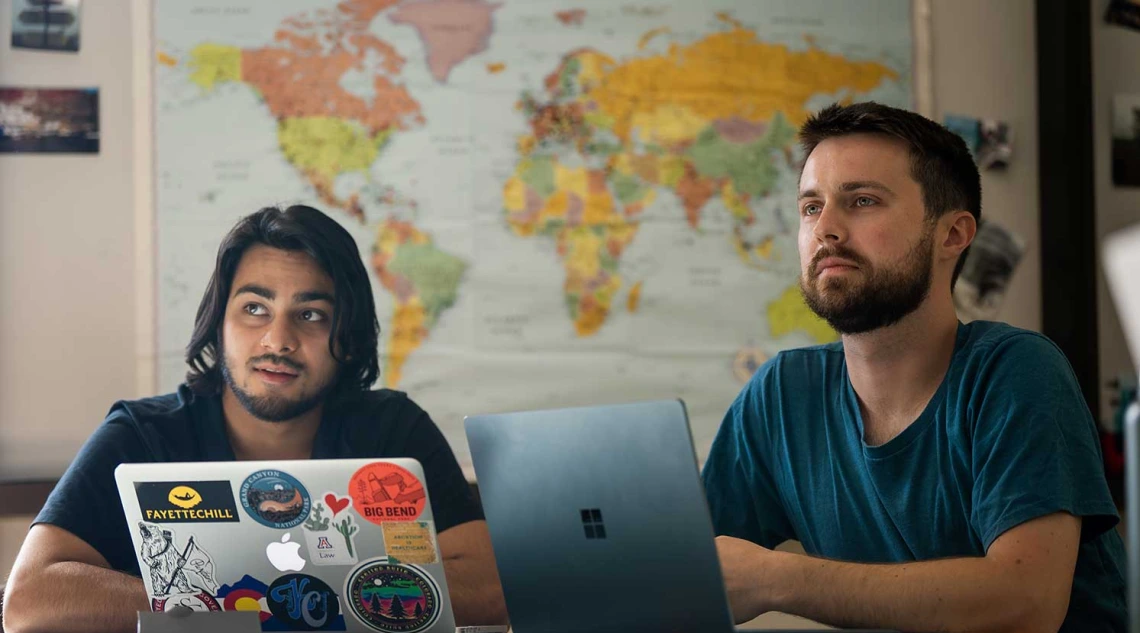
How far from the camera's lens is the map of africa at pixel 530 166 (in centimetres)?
238

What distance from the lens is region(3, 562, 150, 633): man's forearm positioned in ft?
4.62

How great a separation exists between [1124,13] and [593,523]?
2.21 m

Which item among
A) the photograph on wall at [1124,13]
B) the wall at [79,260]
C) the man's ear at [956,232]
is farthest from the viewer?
the photograph on wall at [1124,13]

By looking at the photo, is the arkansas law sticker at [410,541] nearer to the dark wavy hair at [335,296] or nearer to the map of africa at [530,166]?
the dark wavy hair at [335,296]

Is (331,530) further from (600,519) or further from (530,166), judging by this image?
(530,166)

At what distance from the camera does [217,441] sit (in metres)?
1.86

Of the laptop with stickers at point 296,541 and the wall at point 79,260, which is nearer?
the laptop with stickers at point 296,541

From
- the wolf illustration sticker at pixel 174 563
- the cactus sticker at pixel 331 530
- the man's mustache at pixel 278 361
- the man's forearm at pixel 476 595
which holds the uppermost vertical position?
the man's mustache at pixel 278 361

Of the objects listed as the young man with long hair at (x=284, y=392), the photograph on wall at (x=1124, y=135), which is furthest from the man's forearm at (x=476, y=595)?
the photograph on wall at (x=1124, y=135)

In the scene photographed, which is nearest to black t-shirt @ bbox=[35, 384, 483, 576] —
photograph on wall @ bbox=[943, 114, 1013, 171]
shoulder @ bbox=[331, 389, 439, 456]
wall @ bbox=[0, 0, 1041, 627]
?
shoulder @ bbox=[331, 389, 439, 456]

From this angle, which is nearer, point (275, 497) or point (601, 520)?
point (601, 520)

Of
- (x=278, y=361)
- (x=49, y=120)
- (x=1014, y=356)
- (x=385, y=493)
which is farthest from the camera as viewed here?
(x=49, y=120)

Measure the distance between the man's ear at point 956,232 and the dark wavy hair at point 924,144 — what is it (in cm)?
1

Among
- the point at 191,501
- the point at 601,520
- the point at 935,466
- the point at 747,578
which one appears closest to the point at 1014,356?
the point at 935,466
